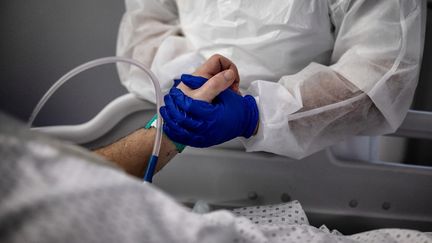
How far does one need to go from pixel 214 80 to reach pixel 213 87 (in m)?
0.01

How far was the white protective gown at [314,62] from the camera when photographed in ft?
2.82

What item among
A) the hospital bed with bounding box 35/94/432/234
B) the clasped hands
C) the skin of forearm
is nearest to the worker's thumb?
the clasped hands

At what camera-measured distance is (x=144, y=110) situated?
108 centimetres

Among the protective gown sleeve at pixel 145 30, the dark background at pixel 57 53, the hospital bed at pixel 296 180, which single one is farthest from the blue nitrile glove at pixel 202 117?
the dark background at pixel 57 53

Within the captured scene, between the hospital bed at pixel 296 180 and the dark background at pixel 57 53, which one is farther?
the dark background at pixel 57 53

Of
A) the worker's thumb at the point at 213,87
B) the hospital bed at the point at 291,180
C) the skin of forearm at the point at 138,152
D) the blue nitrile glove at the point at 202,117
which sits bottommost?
the hospital bed at the point at 291,180

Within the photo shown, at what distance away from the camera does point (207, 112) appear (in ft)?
2.54

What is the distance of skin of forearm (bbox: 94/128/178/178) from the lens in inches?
34.8

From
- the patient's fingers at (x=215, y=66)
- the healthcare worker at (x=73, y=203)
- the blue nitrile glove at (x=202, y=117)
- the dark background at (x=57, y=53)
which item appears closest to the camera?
the healthcare worker at (x=73, y=203)

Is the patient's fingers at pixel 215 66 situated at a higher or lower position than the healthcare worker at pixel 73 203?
lower

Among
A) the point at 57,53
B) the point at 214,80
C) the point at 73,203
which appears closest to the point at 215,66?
the point at 214,80

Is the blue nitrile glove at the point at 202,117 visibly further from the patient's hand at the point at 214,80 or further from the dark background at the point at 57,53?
the dark background at the point at 57,53

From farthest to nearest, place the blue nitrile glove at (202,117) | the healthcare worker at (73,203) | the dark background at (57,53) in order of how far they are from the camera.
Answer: the dark background at (57,53) → the blue nitrile glove at (202,117) → the healthcare worker at (73,203)

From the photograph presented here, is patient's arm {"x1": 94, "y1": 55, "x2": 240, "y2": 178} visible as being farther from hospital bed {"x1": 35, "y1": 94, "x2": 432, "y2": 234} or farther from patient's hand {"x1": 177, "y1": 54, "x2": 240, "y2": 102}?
hospital bed {"x1": 35, "y1": 94, "x2": 432, "y2": 234}
